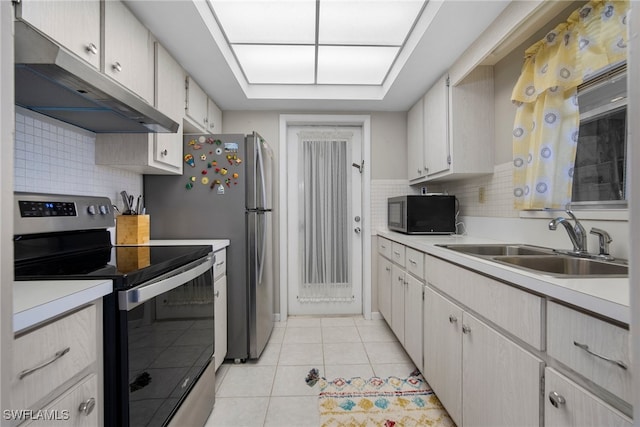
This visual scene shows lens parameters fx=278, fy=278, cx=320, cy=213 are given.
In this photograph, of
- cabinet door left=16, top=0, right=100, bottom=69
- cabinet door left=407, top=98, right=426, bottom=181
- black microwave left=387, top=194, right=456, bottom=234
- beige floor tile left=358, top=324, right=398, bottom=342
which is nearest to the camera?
cabinet door left=16, top=0, right=100, bottom=69

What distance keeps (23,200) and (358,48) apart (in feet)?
7.03

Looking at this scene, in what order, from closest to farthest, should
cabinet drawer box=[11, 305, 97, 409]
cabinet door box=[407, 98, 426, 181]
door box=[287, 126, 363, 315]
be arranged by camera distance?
cabinet drawer box=[11, 305, 97, 409] → cabinet door box=[407, 98, 426, 181] → door box=[287, 126, 363, 315]

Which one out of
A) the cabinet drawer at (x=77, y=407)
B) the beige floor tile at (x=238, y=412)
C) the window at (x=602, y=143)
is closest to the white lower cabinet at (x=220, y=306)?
the beige floor tile at (x=238, y=412)

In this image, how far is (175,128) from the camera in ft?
4.95

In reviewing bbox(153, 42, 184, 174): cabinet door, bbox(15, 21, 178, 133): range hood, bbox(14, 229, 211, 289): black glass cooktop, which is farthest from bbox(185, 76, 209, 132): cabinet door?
bbox(14, 229, 211, 289): black glass cooktop

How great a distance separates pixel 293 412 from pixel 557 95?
2.20m

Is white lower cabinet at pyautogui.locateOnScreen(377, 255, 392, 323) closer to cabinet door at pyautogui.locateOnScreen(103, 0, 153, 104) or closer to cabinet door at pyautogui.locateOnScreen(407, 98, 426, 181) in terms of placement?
cabinet door at pyautogui.locateOnScreen(407, 98, 426, 181)

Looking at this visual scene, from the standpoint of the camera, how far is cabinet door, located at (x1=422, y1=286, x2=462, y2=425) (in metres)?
1.30

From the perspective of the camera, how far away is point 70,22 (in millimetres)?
1094

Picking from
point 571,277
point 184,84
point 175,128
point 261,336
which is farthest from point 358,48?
point 261,336

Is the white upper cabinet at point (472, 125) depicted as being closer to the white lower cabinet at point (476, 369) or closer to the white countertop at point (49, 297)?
the white lower cabinet at point (476, 369)

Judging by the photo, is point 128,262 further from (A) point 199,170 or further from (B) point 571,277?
(B) point 571,277

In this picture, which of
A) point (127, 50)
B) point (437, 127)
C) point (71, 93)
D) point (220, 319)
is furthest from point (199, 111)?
point (437, 127)

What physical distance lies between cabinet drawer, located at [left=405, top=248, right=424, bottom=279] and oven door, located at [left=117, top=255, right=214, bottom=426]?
127cm
